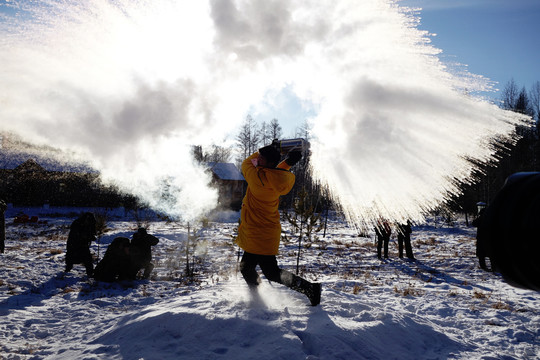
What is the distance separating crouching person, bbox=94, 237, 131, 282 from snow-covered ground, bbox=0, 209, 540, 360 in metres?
0.27

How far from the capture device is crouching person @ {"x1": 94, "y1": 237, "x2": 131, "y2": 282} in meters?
7.74

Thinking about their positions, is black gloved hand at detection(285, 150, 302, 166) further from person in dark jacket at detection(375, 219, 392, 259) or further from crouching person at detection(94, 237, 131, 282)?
person in dark jacket at detection(375, 219, 392, 259)

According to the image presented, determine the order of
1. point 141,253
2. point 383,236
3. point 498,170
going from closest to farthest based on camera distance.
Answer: point 141,253 → point 383,236 → point 498,170

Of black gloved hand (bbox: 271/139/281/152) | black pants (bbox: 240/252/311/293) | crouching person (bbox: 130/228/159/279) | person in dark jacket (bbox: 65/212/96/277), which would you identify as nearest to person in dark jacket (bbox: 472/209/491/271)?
black pants (bbox: 240/252/311/293)

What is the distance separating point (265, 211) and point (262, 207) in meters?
0.06

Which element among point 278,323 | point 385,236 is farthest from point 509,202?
point 385,236

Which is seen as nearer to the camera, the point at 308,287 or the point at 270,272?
the point at 308,287

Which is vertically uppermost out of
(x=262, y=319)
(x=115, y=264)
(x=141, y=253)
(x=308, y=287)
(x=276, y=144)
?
(x=276, y=144)

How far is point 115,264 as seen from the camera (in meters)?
7.77

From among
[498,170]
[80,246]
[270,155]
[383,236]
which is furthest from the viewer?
[498,170]

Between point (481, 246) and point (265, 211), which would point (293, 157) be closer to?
point (265, 211)

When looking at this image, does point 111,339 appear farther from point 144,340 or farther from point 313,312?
point 313,312

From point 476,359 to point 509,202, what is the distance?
329 cm

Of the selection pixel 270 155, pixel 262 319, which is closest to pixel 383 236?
pixel 270 155
